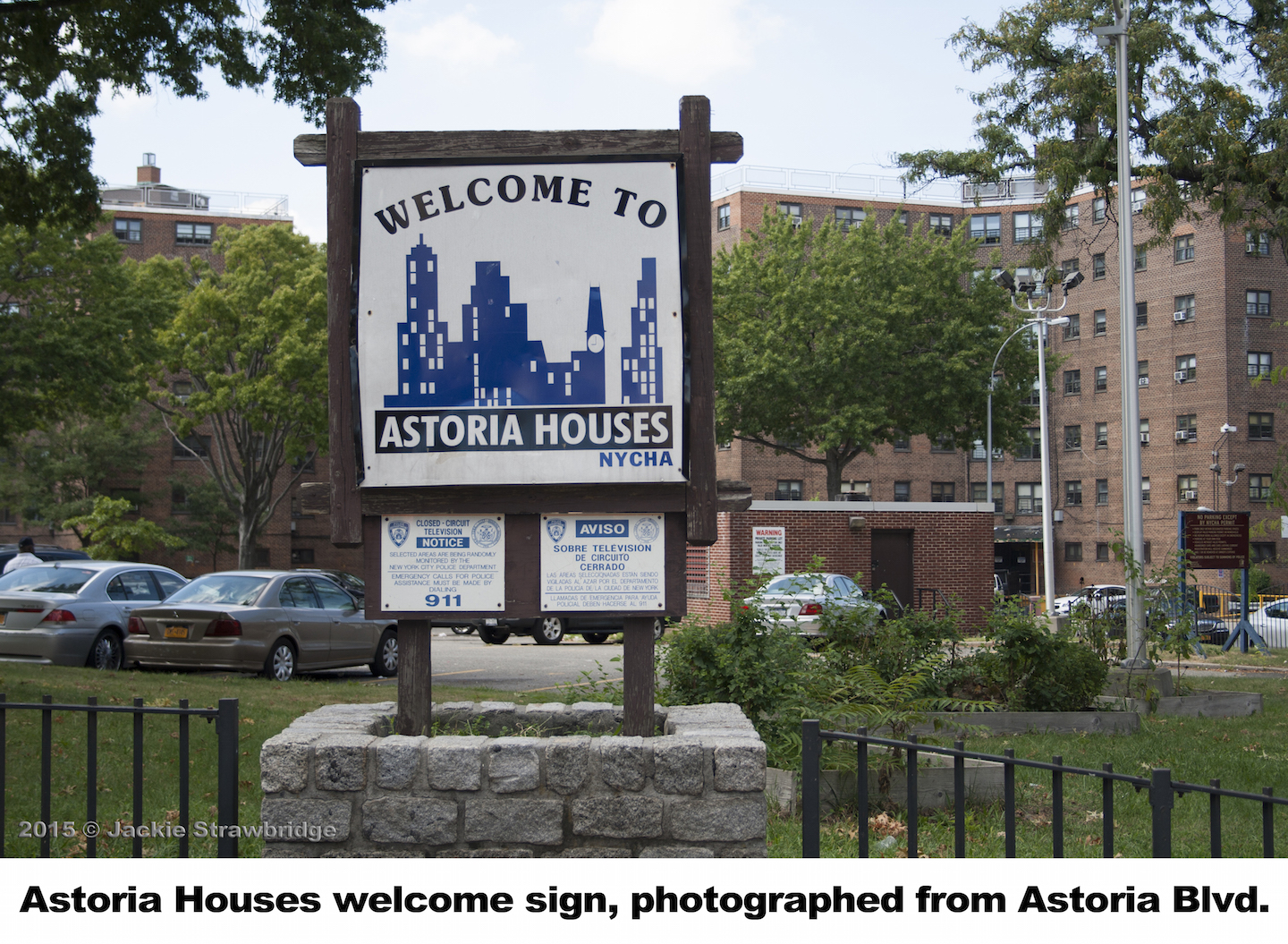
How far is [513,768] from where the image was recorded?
178 inches

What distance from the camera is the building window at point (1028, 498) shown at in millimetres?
64688

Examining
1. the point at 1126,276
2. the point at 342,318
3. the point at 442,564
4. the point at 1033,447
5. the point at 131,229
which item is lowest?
the point at 442,564

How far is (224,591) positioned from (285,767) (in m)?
11.8

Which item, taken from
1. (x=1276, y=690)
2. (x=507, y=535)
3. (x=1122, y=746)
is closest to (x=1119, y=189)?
(x=1276, y=690)

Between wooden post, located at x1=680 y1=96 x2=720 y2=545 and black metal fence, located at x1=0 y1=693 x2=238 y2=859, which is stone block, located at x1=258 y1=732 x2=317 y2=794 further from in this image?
wooden post, located at x1=680 y1=96 x2=720 y2=545

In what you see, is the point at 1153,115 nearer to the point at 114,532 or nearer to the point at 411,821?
Result: the point at 411,821

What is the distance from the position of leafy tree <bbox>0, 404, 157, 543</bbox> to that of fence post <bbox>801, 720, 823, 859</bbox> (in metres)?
49.1

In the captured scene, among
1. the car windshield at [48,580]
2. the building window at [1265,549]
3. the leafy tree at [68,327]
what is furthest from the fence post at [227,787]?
the building window at [1265,549]

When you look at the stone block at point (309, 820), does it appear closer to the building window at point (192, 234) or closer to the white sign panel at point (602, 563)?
the white sign panel at point (602, 563)

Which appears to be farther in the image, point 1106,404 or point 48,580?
point 1106,404

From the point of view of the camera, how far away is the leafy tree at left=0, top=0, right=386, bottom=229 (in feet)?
36.9

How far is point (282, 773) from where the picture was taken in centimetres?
449

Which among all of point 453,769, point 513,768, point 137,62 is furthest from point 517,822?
point 137,62
